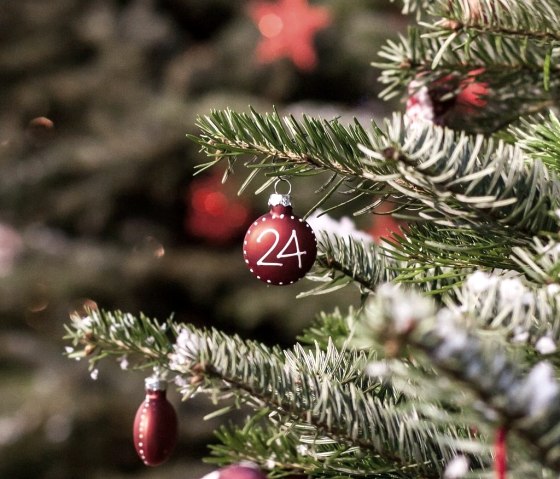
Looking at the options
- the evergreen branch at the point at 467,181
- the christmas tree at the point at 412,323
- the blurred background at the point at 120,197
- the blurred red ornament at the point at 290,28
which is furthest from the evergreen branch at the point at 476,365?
the blurred red ornament at the point at 290,28

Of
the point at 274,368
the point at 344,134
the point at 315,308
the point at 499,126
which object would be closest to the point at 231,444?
the point at 274,368

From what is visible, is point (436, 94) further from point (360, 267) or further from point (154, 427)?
point (154, 427)

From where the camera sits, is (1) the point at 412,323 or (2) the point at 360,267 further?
(2) the point at 360,267

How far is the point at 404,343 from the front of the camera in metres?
0.25

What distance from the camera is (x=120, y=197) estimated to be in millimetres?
2129

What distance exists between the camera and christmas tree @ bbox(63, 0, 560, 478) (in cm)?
26

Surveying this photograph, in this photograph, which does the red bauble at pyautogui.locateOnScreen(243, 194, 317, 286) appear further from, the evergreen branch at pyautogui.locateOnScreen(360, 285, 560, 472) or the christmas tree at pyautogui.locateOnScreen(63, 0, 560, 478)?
the evergreen branch at pyautogui.locateOnScreen(360, 285, 560, 472)

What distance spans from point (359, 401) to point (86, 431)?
1.57 m

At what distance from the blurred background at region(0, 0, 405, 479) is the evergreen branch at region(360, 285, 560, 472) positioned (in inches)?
57.9

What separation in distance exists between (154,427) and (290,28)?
5.16ft

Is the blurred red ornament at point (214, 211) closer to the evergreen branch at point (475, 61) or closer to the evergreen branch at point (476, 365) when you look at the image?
the evergreen branch at point (475, 61)

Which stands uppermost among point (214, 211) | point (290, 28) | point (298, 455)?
point (290, 28)

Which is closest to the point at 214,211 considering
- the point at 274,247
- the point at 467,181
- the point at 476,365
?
the point at 274,247

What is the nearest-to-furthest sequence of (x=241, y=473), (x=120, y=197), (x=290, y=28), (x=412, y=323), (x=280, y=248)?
(x=412, y=323) → (x=241, y=473) → (x=280, y=248) → (x=290, y=28) → (x=120, y=197)
